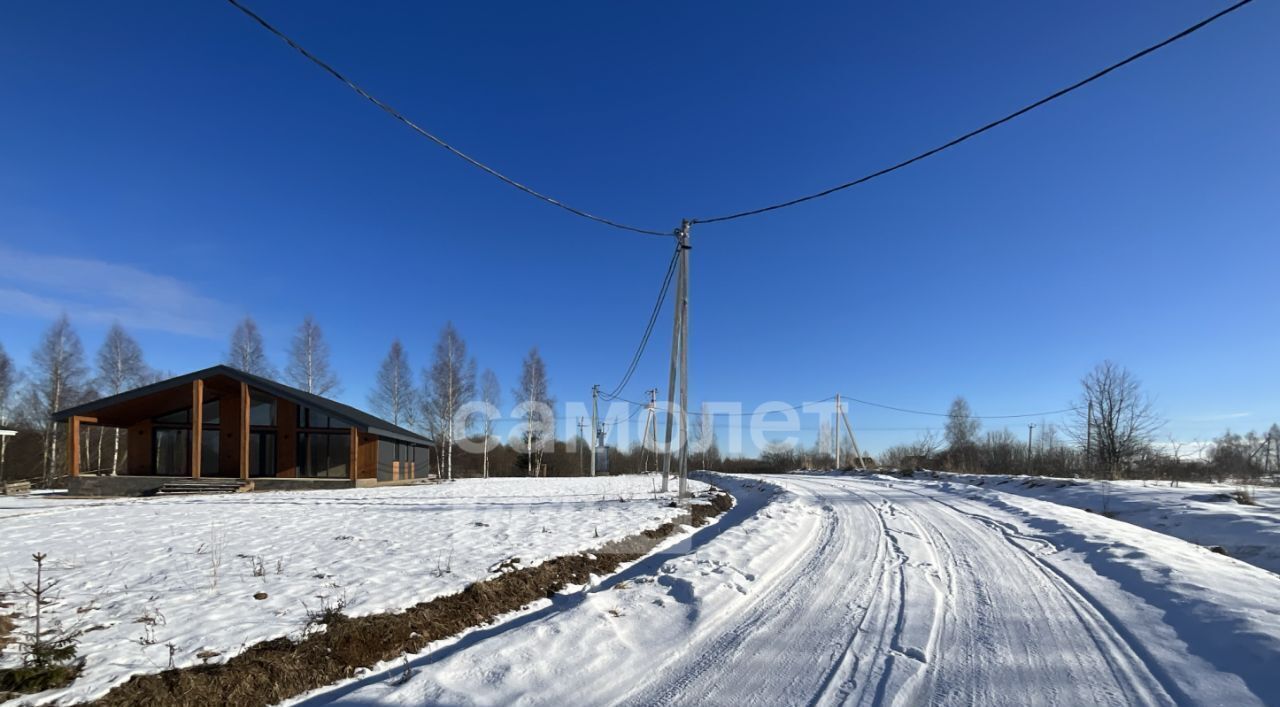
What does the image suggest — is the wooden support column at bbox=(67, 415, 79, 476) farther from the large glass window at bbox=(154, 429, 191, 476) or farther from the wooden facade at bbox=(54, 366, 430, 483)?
the large glass window at bbox=(154, 429, 191, 476)

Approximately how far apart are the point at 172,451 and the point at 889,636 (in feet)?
102

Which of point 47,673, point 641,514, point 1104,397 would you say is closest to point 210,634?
point 47,673

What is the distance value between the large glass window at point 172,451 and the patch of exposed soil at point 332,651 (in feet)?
88.0

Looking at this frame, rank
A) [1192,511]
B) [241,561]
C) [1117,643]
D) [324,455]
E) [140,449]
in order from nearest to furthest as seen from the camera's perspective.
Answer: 1. [1117,643]
2. [241,561]
3. [1192,511]
4. [140,449]
5. [324,455]

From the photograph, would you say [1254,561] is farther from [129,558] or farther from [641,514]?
[129,558]

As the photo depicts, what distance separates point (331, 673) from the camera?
12.9 feet

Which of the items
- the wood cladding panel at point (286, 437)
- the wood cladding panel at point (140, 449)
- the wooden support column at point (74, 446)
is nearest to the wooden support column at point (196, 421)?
the wood cladding panel at point (286, 437)

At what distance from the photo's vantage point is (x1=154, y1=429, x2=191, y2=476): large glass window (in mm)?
25797

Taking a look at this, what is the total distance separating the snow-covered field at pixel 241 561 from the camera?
4.43 meters

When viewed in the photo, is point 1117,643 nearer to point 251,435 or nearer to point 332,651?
point 332,651

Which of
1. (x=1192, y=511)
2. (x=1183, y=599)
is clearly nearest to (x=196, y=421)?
(x=1183, y=599)

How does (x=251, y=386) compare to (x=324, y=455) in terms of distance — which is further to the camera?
(x=324, y=455)

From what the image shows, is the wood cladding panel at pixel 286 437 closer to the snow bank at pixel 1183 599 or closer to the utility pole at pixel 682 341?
the utility pole at pixel 682 341

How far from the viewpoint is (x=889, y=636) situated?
4.54 metres
